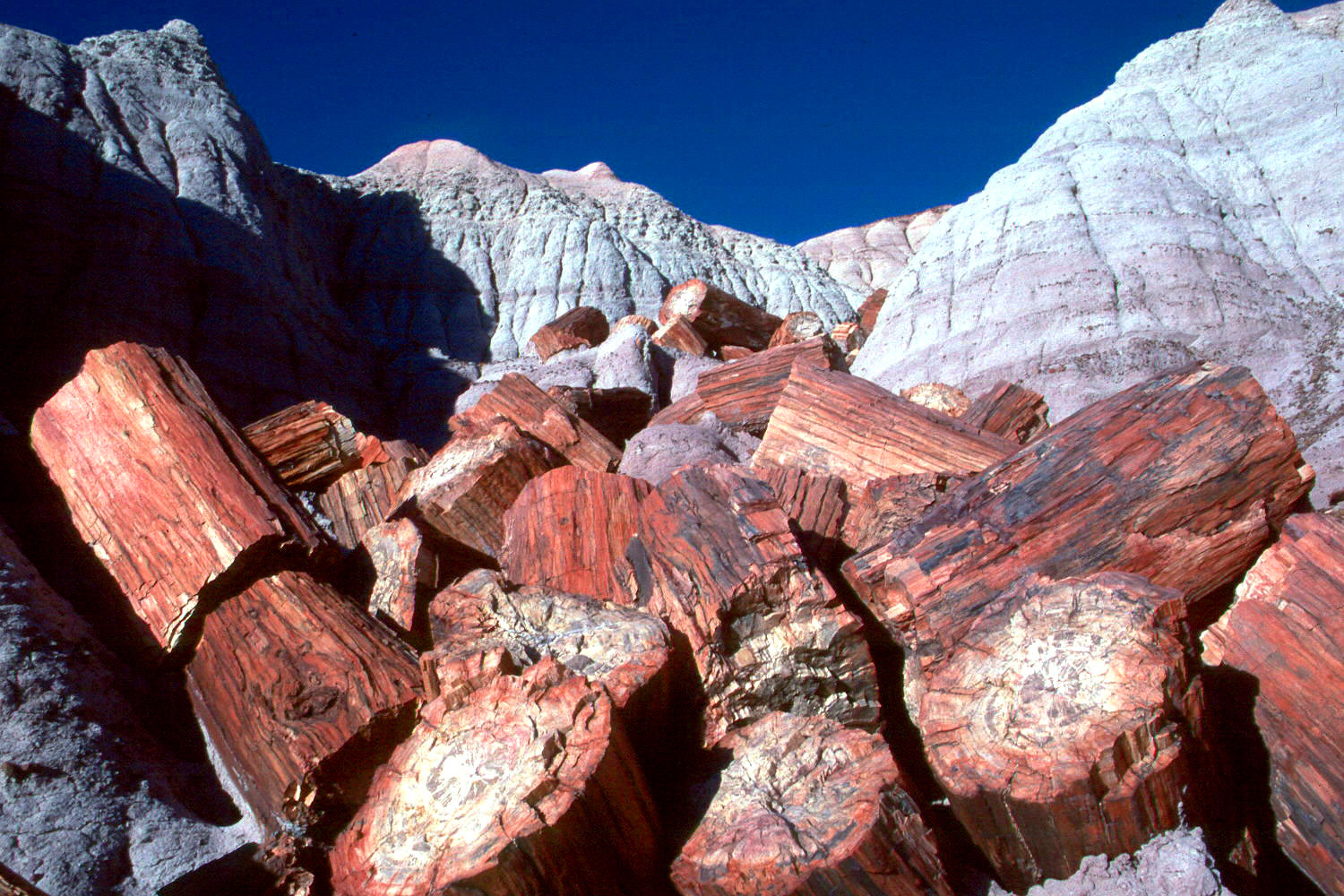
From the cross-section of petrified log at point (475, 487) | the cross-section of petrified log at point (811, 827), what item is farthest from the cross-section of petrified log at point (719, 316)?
the cross-section of petrified log at point (811, 827)

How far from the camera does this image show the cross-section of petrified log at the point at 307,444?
3.72 m

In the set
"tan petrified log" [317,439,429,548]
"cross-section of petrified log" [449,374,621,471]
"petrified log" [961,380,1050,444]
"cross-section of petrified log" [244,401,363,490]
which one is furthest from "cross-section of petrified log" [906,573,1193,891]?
"cross-section of petrified log" [244,401,363,490]

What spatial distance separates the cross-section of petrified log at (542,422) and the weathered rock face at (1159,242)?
11.9 ft

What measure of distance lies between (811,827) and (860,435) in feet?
6.31

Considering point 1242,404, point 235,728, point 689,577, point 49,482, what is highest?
point 49,482

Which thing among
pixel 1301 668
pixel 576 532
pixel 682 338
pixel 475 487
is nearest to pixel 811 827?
pixel 576 532

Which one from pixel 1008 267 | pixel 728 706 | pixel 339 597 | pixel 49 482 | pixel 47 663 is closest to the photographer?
pixel 728 706

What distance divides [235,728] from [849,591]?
1955mm

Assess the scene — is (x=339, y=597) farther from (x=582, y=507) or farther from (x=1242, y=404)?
(x=1242, y=404)

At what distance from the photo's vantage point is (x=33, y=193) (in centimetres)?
811

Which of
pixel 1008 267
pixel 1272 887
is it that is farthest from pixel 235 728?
pixel 1008 267

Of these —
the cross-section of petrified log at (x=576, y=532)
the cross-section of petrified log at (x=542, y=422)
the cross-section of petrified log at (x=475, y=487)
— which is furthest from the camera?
the cross-section of petrified log at (x=542, y=422)

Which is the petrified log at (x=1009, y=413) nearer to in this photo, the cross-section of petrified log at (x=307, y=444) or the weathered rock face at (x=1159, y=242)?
the weathered rock face at (x=1159, y=242)

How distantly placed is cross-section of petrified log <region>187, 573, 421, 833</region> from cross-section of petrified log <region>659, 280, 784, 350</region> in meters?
5.22
